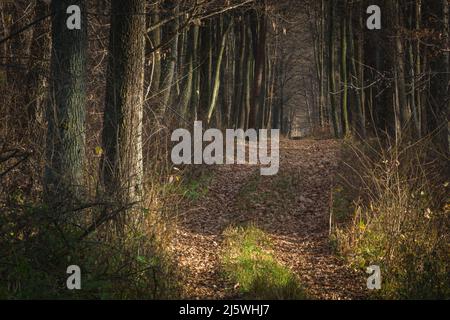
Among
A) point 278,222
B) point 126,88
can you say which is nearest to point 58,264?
point 126,88

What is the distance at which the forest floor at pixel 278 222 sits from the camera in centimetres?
689

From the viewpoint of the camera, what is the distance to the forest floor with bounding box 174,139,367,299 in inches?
271

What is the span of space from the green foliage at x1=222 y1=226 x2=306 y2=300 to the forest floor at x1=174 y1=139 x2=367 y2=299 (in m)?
0.15

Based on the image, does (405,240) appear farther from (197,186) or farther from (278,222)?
(197,186)

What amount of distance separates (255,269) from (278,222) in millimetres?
3637

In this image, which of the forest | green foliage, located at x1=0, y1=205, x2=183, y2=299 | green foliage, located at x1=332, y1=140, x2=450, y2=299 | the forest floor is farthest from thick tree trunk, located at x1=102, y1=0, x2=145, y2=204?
green foliage, located at x1=332, y1=140, x2=450, y2=299

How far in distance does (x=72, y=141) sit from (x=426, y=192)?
4.99 metres

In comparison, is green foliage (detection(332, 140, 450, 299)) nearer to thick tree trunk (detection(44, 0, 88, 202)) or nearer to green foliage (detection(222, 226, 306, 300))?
green foliage (detection(222, 226, 306, 300))

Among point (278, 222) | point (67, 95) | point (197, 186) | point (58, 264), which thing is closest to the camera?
point (58, 264)

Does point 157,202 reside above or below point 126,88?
below

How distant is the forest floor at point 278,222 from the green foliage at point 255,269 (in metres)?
0.15

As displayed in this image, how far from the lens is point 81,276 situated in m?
5.50

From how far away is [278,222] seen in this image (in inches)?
414

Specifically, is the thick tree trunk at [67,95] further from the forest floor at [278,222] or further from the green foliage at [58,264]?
the forest floor at [278,222]
